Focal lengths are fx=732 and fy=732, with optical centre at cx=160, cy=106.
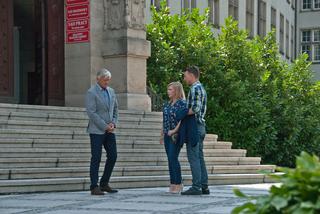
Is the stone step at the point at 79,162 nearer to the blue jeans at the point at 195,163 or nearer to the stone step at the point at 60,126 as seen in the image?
the stone step at the point at 60,126

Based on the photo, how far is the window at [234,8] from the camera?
34156 millimetres

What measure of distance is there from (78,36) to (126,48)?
48.2 inches

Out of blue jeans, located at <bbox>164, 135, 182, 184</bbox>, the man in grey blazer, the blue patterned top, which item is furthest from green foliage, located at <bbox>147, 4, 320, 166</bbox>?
the man in grey blazer

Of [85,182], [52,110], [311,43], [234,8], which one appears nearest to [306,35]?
[311,43]

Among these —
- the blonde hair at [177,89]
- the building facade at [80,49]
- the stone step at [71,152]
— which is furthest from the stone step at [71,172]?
the building facade at [80,49]

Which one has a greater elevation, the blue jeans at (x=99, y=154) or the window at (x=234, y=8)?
the window at (x=234, y=8)

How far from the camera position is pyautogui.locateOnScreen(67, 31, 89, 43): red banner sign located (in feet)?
56.6

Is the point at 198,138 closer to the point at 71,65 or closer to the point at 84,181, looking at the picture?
the point at 84,181

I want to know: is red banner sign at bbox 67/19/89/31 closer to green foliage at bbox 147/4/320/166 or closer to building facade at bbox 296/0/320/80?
green foliage at bbox 147/4/320/166

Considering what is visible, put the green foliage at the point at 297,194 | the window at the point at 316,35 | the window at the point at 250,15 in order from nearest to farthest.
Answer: the green foliage at the point at 297,194
the window at the point at 250,15
the window at the point at 316,35

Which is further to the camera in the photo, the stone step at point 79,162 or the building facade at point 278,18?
the building facade at point 278,18

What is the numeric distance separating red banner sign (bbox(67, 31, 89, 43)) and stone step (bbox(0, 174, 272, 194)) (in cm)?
563

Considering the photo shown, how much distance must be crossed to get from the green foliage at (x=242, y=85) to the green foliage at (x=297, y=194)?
1581 cm

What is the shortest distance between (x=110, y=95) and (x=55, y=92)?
7685 millimetres
